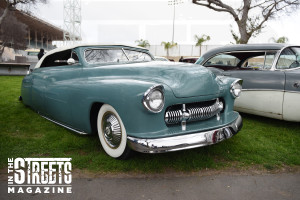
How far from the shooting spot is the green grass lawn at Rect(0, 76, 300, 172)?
8.28 feet

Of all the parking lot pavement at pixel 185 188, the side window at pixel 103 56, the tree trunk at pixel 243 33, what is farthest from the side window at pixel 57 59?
the tree trunk at pixel 243 33

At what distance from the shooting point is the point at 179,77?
2400 millimetres

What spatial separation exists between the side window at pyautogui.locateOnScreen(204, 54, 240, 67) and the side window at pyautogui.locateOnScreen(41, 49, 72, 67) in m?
2.70

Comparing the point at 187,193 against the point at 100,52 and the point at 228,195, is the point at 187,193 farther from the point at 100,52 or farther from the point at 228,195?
the point at 100,52

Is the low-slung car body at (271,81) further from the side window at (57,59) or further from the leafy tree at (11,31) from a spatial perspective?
the leafy tree at (11,31)

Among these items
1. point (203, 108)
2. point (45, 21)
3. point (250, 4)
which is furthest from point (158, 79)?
point (45, 21)

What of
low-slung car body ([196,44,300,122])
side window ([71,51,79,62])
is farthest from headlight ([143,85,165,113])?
low-slung car body ([196,44,300,122])

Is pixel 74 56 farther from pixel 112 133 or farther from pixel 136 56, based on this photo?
pixel 112 133

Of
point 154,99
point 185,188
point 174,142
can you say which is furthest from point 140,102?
point 185,188

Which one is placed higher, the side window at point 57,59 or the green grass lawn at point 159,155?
the side window at point 57,59

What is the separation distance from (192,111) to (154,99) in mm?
479

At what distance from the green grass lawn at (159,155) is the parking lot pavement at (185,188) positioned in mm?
205

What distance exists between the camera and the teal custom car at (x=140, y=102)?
2.16 m

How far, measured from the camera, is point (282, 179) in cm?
231
